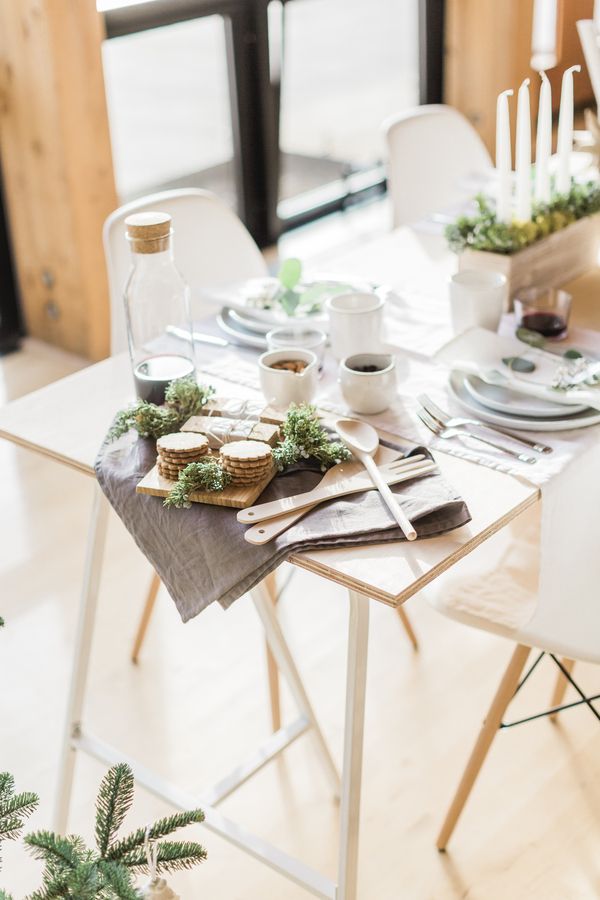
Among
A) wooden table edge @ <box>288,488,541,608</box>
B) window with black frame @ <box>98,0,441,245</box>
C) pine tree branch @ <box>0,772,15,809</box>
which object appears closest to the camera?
pine tree branch @ <box>0,772,15,809</box>

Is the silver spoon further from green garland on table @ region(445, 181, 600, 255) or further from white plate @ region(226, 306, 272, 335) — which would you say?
green garland on table @ region(445, 181, 600, 255)

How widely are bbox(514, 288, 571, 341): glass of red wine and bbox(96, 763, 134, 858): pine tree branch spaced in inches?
42.8

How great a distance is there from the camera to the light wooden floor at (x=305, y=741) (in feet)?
5.79

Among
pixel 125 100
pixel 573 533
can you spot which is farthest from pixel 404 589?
pixel 125 100

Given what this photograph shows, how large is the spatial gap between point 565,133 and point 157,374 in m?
0.88

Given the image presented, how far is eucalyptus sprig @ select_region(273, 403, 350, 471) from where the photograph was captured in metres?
1.33

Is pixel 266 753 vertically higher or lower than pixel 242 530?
lower

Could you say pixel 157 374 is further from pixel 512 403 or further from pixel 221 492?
pixel 512 403

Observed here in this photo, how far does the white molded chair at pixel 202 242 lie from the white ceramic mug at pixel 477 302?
610 millimetres

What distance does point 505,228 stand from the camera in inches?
72.0

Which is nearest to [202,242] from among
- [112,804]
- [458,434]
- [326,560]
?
[458,434]

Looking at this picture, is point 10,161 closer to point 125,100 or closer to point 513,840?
point 125,100

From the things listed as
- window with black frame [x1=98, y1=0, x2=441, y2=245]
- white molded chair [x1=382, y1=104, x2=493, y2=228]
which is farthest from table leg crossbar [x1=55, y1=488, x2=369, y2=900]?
window with black frame [x1=98, y1=0, x2=441, y2=245]

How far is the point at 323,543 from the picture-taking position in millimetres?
1205
